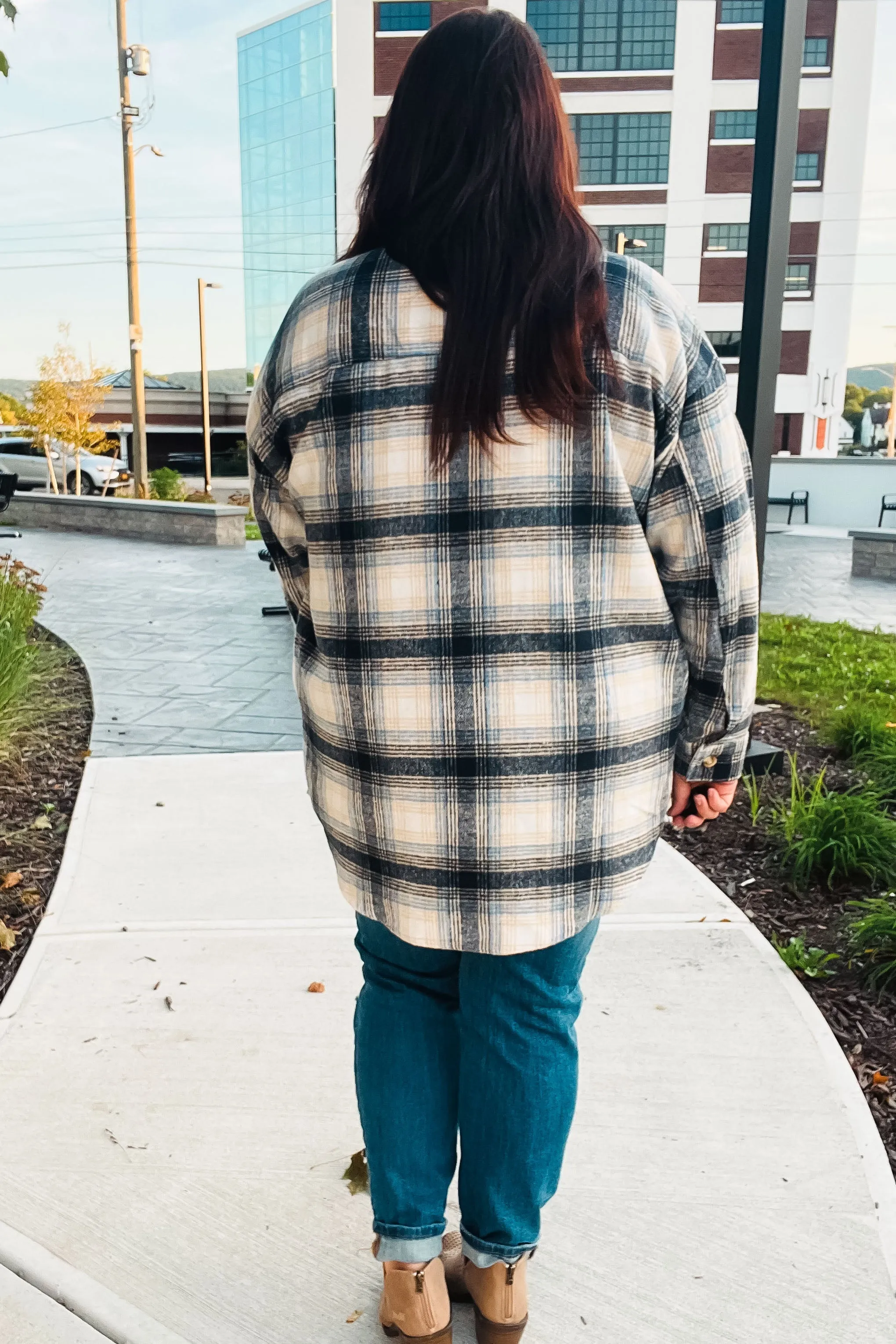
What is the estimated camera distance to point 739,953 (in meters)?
2.70

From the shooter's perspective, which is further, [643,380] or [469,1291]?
[469,1291]

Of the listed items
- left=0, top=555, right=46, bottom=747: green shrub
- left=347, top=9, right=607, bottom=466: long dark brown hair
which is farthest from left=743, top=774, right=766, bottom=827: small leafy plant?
left=0, top=555, right=46, bottom=747: green shrub

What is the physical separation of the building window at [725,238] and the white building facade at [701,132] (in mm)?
62

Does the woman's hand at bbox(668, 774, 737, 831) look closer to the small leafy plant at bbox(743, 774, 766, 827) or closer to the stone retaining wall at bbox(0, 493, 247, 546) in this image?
the small leafy plant at bbox(743, 774, 766, 827)

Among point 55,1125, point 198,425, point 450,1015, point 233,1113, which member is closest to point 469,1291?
point 450,1015

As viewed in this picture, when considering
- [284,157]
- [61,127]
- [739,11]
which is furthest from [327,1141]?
[284,157]

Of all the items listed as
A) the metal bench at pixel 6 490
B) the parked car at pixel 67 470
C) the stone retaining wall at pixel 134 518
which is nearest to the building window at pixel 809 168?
the parked car at pixel 67 470

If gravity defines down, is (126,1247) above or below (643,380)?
below

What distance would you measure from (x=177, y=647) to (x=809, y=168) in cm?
3731

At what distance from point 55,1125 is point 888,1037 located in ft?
5.90

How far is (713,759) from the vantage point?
144 cm

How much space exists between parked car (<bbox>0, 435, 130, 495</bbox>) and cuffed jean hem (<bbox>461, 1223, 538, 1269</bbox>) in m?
23.3

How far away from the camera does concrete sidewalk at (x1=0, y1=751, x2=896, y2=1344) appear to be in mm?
1603

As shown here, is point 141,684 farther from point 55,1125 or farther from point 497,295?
point 497,295
